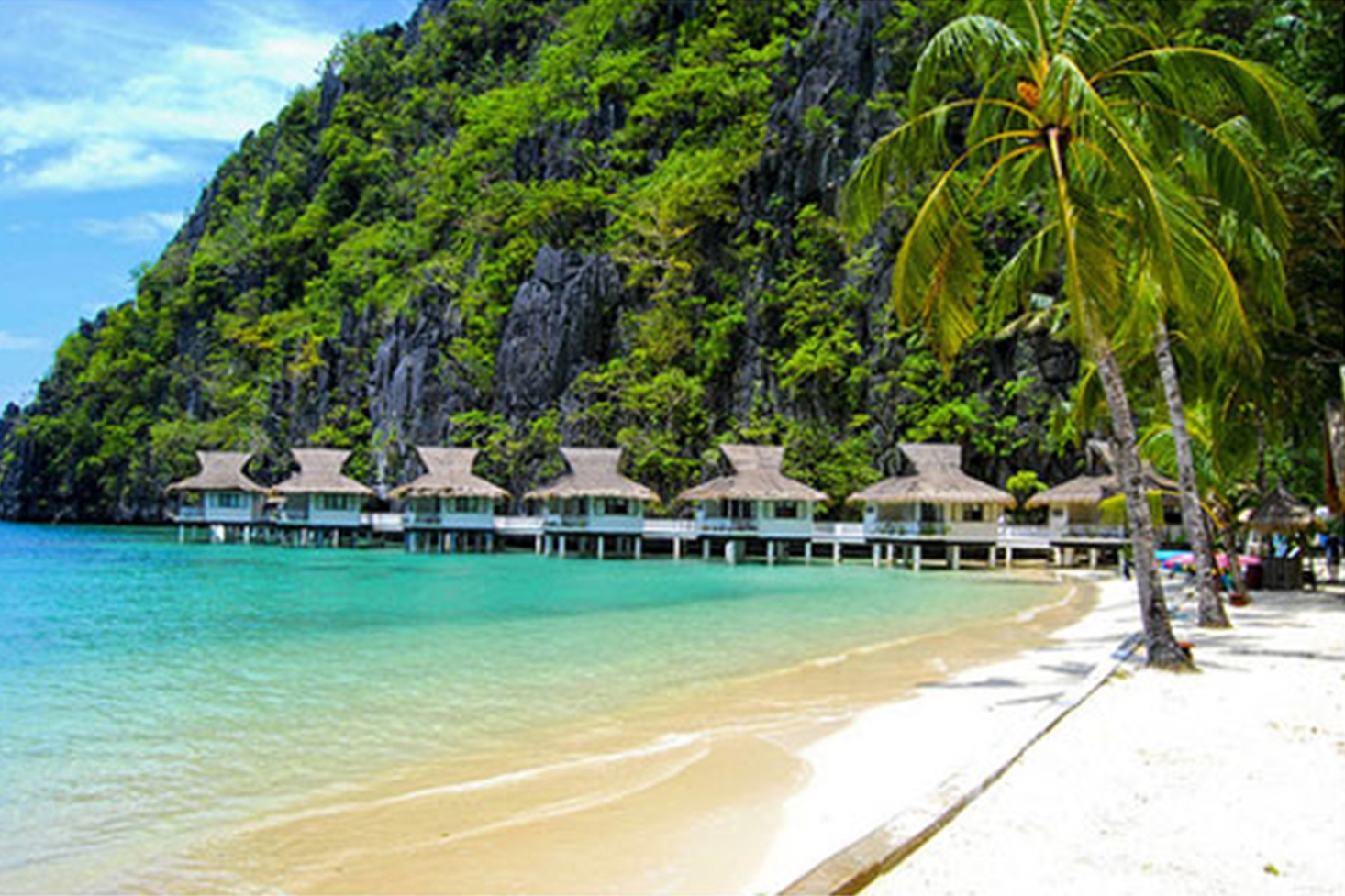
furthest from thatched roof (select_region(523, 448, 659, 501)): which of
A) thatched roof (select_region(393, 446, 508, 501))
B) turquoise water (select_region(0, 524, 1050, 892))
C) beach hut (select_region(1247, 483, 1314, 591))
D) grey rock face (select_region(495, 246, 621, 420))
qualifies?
beach hut (select_region(1247, 483, 1314, 591))

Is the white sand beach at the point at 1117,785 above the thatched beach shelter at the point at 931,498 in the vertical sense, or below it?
below

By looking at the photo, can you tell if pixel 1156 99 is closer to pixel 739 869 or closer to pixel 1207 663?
pixel 1207 663

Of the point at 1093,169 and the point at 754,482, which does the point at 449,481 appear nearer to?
the point at 754,482

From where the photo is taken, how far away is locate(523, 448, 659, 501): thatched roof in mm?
37562

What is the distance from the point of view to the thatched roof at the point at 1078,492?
32094 mm

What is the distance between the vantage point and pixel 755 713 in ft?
29.0

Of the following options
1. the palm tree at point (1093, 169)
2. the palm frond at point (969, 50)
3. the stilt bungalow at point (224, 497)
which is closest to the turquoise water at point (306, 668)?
the palm tree at point (1093, 169)

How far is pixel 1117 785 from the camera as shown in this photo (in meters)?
5.20

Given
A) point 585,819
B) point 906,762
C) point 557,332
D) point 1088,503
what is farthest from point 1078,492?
point 585,819

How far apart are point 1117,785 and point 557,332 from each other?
41.8 meters

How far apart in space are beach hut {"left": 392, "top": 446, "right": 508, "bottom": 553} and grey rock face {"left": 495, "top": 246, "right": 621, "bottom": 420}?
472 cm

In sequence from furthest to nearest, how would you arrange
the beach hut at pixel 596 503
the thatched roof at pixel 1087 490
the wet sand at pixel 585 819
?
the beach hut at pixel 596 503, the thatched roof at pixel 1087 490, the wet sand at pixel 585 819

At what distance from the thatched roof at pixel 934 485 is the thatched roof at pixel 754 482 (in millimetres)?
2228

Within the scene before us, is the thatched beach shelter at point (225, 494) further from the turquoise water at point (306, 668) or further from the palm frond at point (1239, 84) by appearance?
the palm frond at point (1239, 84)
